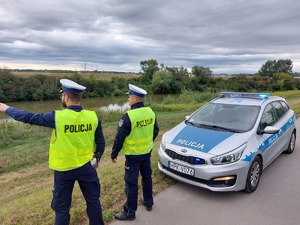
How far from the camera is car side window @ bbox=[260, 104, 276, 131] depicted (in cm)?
484

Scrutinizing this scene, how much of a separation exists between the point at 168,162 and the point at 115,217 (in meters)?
1.34

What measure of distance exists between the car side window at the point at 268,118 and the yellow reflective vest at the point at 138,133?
2492mm

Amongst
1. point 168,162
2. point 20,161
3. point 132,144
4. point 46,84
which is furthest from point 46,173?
point 46,84

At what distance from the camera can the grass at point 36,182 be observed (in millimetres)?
3348

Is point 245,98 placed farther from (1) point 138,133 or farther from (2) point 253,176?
(1) point 138,133

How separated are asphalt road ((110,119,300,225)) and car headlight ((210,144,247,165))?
0.63m

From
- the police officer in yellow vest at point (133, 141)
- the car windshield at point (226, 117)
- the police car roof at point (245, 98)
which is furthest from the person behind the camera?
the police car roof at point (245, 98)

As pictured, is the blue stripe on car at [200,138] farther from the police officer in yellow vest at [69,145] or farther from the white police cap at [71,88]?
the white police cap at [71,88]

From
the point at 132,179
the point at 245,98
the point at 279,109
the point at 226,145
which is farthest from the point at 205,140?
the point at 279,109

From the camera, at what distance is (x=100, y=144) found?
292 cm

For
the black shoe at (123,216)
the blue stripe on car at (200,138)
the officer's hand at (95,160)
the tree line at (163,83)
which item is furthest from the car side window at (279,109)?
the tree line at (163,83)

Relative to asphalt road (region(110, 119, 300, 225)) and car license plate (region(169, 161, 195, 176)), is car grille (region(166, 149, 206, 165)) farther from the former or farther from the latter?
asphalt road (region(110, 119, 300, 225))

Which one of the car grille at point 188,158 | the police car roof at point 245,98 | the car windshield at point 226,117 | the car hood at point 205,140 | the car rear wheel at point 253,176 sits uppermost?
the police car roof at point 245,98

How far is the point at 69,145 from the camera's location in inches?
100.0
